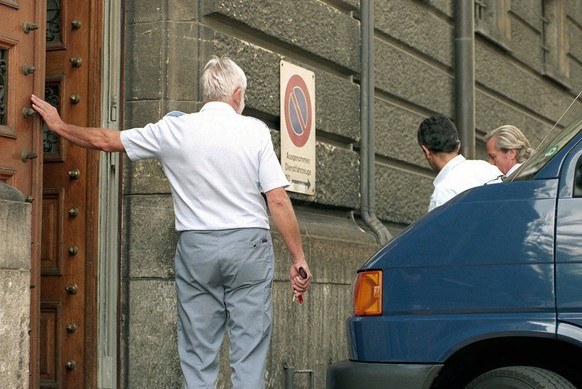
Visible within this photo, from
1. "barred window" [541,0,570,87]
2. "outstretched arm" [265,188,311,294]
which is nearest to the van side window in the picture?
"outstretched arm" [265,188,311,294]

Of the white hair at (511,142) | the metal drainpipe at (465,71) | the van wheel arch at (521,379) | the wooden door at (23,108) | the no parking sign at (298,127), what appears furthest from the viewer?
the metal drainpipe at (465,71)

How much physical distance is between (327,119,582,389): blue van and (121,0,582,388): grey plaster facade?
7.34 feet

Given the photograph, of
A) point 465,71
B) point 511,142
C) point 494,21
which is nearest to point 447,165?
point 511,142

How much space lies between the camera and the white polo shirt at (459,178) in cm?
723

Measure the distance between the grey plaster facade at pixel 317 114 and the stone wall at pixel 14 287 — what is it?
5.48 ft

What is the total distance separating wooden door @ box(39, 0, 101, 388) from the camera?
24.6ft

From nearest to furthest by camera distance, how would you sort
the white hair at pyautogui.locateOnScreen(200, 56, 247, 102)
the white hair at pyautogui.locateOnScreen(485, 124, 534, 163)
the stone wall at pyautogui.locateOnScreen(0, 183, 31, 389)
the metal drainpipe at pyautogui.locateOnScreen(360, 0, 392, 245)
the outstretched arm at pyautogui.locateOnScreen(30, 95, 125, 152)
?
1. the stone wall at pyautogui.locateOnScreen(0, 183, 31, 389)
2. the white hair at pyautogui.locateOnScreen(200, 56, 247, 102)
3. the outstretched arm at pyautogui.locateOnScreen(30, 95, 125, 152)
4. the white hair at pyautogui.locateOnScreen(485, 124, 534, 163)
5. the metal drainpipe at pyautogui.locateOnScreen(360, 0, 392, 245)

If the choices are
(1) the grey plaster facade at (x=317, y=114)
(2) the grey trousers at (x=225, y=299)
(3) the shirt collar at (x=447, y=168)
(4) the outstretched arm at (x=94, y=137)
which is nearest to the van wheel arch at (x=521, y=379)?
(2) the grey trousers at (x=225, y=299)

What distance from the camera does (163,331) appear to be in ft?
24.5

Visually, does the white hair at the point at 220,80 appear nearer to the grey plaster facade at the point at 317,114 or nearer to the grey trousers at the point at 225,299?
the grey trousers at the point at 225,299

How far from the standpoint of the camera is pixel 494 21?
46.5 ft

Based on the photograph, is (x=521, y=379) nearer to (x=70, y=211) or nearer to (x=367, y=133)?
(x=70, y=211)

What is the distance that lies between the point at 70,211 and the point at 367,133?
3232 millimetres

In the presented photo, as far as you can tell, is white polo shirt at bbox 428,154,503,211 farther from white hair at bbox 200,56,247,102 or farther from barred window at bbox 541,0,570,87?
barred window at bbox 541,0,570,87
